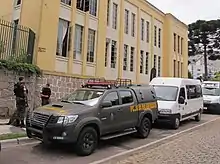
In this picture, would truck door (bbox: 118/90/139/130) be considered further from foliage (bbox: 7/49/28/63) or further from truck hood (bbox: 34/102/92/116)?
foliage (bbox: 7/49/28/63)

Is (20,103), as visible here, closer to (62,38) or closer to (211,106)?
(62,38)

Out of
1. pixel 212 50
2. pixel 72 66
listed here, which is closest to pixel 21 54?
pixel 72 66

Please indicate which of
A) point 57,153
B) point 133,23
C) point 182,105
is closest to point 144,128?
point 182,105

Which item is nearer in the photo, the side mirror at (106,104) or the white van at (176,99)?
the side mirror at (106,104)

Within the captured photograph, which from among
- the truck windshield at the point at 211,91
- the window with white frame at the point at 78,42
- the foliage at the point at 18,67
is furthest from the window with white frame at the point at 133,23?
the foliage at the point at 18,67

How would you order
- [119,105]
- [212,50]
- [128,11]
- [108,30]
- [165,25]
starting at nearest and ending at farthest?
[119,105] < [108,30] < [128,11] < [165,25] < [212,50]

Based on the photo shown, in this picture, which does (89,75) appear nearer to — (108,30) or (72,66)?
(72,66)

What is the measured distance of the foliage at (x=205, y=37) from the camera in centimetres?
5019

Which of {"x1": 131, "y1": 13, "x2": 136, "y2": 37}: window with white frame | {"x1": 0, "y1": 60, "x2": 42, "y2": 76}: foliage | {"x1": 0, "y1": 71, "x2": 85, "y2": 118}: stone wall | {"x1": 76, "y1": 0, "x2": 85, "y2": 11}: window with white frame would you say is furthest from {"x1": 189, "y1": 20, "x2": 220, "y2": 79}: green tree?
{"x1": 0, "y1": 60, "x2": 42, "y2": 76}: foliage

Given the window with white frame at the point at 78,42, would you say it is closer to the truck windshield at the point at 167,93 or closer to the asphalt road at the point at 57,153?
the truck windshield at the point at 167,93

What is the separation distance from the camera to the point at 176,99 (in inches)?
521

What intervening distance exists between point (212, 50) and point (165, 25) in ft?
74.0

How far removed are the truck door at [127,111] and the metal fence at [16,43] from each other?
694cm

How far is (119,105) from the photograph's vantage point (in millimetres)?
9219
